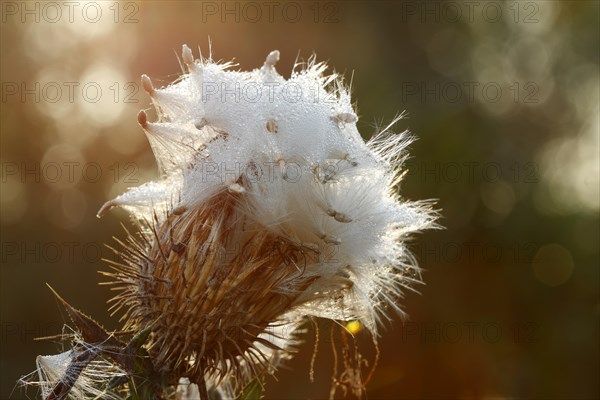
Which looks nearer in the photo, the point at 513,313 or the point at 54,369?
the point at 54,369

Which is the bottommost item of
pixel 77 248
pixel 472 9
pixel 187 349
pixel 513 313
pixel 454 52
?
pixel 187 349

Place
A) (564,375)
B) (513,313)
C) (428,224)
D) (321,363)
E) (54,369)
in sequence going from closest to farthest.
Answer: (54,369) → (428,224) → (321,363) → (564,375) → (513,313)

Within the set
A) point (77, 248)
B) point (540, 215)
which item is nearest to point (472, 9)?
point (540, 215)

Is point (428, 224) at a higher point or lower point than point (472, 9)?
lower

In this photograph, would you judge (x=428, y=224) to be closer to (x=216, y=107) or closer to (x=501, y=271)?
(x=216, y=107)

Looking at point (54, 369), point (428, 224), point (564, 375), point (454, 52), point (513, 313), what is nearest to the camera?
point (54, 369)
